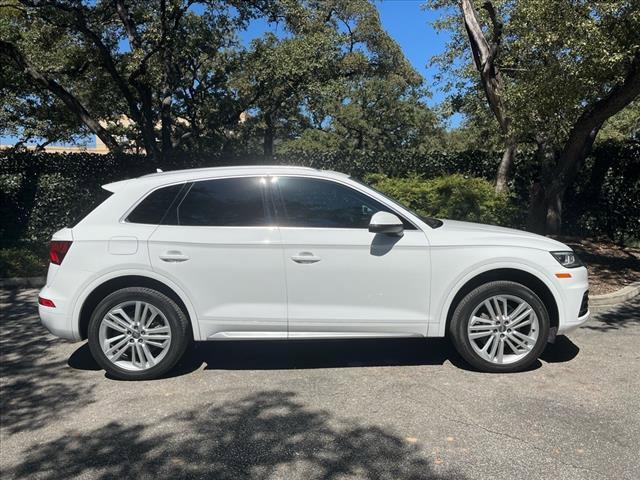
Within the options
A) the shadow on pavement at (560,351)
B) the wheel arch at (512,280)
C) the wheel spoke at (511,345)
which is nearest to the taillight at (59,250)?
the wheel arch at (512,280)

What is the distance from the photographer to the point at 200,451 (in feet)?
11.6

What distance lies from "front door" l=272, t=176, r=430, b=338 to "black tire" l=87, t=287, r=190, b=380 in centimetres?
94

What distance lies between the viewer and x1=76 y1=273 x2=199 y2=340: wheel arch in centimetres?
465

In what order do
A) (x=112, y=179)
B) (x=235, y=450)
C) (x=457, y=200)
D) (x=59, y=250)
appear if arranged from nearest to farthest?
(x=235, y=450)
(x=59, y=250)
(x=457, y=200)
(x=112, y=179)

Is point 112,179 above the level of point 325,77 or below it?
below

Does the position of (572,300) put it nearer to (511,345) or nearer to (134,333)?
(511,345)

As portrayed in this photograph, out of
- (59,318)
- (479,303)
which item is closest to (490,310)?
(479,303)

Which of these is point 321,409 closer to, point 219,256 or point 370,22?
point 219,256

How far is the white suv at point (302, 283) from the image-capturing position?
15.1 ft

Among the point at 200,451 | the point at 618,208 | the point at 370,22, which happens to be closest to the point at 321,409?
the point at 200,451

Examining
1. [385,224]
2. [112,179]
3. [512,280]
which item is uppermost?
[112,179]

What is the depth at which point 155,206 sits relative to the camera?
482 cm

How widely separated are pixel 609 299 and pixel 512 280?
3276mm

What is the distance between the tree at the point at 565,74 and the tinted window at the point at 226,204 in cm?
538
